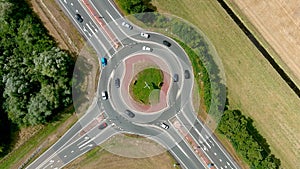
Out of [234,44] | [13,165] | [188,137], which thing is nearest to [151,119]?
[188,137]

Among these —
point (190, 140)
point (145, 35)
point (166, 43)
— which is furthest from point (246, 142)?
point (145, 35)

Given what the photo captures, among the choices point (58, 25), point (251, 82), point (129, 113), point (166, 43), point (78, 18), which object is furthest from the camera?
point (78, 18)

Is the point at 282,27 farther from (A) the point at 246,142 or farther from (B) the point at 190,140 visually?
(B) the point at 190,140

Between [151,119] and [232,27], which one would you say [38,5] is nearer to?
[151,119]

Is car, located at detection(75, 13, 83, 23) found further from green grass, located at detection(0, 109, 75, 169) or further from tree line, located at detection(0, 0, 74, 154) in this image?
green grass, located at detection(0, 109, 75, 169)

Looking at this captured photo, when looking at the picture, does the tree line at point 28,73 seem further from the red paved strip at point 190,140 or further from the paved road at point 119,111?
the red paved strip at point 190,140
